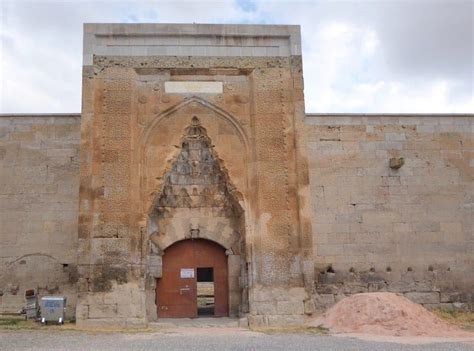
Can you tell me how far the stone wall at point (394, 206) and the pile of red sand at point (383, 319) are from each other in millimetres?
1478

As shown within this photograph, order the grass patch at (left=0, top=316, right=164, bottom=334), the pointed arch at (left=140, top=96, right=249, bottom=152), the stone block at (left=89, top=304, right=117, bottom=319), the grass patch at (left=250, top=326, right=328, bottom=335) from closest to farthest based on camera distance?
1. the grass patch at (left=250, top=326, right=328, bottom=335)
2. the grass patch at (left=0, top=316, right=164, bottom=334)
3. the stone block at (left=89, top=304, right=117, bottom=319)
4. the pointed arch at (left=140, top=96, right=249, bottom=152)

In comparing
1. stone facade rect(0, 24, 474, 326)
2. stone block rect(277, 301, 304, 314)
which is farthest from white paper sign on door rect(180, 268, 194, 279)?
stone block rect(277, 301, 304, 314)

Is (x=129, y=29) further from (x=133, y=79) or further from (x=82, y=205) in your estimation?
(x=82, y=205)

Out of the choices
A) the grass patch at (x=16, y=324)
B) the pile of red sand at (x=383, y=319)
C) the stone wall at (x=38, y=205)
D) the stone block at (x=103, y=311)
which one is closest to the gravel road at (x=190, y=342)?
the grass patch at (x=16, y=324)

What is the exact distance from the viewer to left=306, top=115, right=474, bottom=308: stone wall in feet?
40.3

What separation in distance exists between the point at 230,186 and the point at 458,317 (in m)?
5.64

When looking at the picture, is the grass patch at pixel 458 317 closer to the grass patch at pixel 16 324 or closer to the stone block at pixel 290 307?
the stone block at pixel 290 307

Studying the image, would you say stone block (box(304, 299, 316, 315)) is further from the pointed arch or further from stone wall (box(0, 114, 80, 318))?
stone wall (box(0, 114, 80, 318))

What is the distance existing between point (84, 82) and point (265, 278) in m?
5.46

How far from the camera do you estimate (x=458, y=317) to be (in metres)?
11.8

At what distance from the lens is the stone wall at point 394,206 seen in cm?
1227

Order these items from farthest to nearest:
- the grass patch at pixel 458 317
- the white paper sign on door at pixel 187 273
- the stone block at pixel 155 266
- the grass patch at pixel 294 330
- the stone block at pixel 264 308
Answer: the white paper sign on door at pixel 187 273
the stone block at pixel 155 266
the grass patch at pixel 458 317
the stone block at pixel 264 308
the grass patch at pixel 294 330

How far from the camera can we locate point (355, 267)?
1227cm

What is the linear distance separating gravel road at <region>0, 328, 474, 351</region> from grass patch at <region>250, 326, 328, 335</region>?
0.40m
